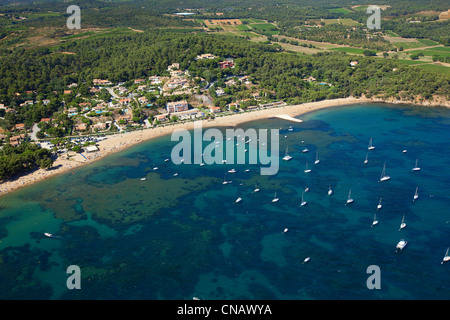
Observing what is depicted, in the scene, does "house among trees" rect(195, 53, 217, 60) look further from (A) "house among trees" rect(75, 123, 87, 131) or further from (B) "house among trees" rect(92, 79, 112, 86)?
(A) "house among trees" rect(75, 123, 87, 131)

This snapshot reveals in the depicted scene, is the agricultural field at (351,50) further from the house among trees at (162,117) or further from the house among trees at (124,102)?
the house among trees at (124,102)

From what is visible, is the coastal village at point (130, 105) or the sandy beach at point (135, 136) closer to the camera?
the sandy beach at point (135, 136)

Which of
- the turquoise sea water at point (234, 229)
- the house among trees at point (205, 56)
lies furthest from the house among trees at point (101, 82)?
the turquoise sea water at point (234, 229)

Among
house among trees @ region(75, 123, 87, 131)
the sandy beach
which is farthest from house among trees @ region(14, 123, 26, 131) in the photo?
the sandy beach

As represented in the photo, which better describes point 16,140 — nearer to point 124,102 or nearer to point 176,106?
point 124,102

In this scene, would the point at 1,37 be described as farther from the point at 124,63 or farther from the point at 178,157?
the point at 178,157

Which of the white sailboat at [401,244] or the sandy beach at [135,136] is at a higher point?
the sandy beach at [135,136]
